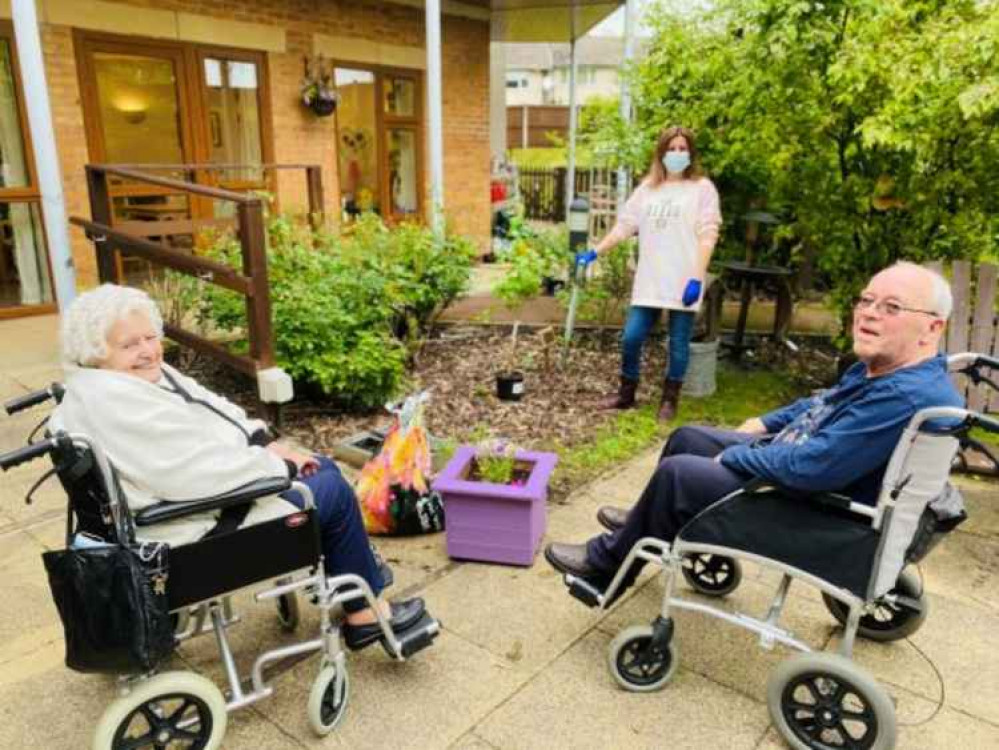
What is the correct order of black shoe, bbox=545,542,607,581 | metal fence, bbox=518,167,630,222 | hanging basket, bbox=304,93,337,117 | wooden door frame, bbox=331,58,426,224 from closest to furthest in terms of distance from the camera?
1. black shoe, bbox=545,542,607,581
2. hanging basket, bbox=304,93,337,117
3. wooden door frame, bbox=331,58,426,224
4. metal fence, bbox=518,167,630,222

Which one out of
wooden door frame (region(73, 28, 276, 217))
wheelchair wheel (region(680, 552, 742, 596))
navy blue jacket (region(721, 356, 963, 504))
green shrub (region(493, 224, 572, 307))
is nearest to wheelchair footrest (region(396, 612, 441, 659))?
wheelchair wheel (region(680, 552, 742, 596))

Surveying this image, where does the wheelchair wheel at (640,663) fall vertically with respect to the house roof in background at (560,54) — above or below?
below

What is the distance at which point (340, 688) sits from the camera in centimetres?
226

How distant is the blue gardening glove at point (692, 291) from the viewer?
4.48 meters

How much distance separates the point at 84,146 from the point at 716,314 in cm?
543

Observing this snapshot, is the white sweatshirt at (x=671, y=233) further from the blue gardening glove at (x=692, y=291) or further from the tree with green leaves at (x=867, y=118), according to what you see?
the tree with green leaves at (x=867, y=118)

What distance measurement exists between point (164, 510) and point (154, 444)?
166mm

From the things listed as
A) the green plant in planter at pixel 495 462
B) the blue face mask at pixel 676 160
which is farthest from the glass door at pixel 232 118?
the green plant in planter at pixel 495 462

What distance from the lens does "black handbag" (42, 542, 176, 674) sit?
6.08ft

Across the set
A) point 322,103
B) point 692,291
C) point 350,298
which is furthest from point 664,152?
point 322,103

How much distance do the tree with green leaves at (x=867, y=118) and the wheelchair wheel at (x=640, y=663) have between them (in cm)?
269

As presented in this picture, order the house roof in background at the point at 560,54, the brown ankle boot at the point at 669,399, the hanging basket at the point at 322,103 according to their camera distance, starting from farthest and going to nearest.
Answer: the house roof in background at the point at 560,54 → the hanging basket at the point at 322,103 → the brown ankle boot at the point at 669,399

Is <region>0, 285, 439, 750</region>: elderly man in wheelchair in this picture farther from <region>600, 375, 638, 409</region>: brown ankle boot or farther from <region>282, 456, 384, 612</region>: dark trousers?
<region>600, 375, 638, 409</region>: brown ankle boot

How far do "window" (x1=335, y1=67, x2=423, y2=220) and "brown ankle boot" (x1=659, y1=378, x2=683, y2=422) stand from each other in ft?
18.2
